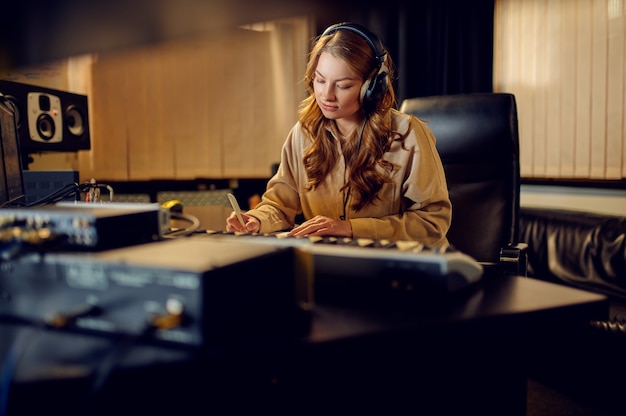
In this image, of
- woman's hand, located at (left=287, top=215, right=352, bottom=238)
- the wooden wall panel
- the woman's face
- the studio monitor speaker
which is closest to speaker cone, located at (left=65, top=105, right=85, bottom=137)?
the studio monitor speaker

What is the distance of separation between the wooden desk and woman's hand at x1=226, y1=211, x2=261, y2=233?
62cm

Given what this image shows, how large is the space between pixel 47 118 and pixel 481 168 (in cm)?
179

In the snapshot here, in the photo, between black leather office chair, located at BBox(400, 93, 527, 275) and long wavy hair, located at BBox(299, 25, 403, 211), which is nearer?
long wavy hair, located at BBox(299, 25, 403, 211)

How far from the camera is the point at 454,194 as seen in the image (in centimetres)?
195

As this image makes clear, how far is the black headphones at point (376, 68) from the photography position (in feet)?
4.70

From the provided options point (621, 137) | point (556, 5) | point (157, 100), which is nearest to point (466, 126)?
point (621, 137)

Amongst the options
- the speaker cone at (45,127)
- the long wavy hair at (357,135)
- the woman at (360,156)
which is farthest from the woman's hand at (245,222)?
the speaker cone at (45,127)

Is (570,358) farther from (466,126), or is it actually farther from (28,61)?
(28,61)

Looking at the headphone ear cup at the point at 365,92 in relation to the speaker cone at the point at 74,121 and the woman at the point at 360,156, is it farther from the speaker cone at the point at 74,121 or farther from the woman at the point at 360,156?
the speaker cone at the point at 74,121

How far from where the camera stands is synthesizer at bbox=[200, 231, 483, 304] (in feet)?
2.25

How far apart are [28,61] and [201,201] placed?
2.14 metres

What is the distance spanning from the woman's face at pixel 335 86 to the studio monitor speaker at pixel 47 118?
1.28 meters

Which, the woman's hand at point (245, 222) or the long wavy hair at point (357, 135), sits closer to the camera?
the woman's hand at point (245, 222)

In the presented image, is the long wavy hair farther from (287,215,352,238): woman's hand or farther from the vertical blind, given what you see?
the vertical blind
